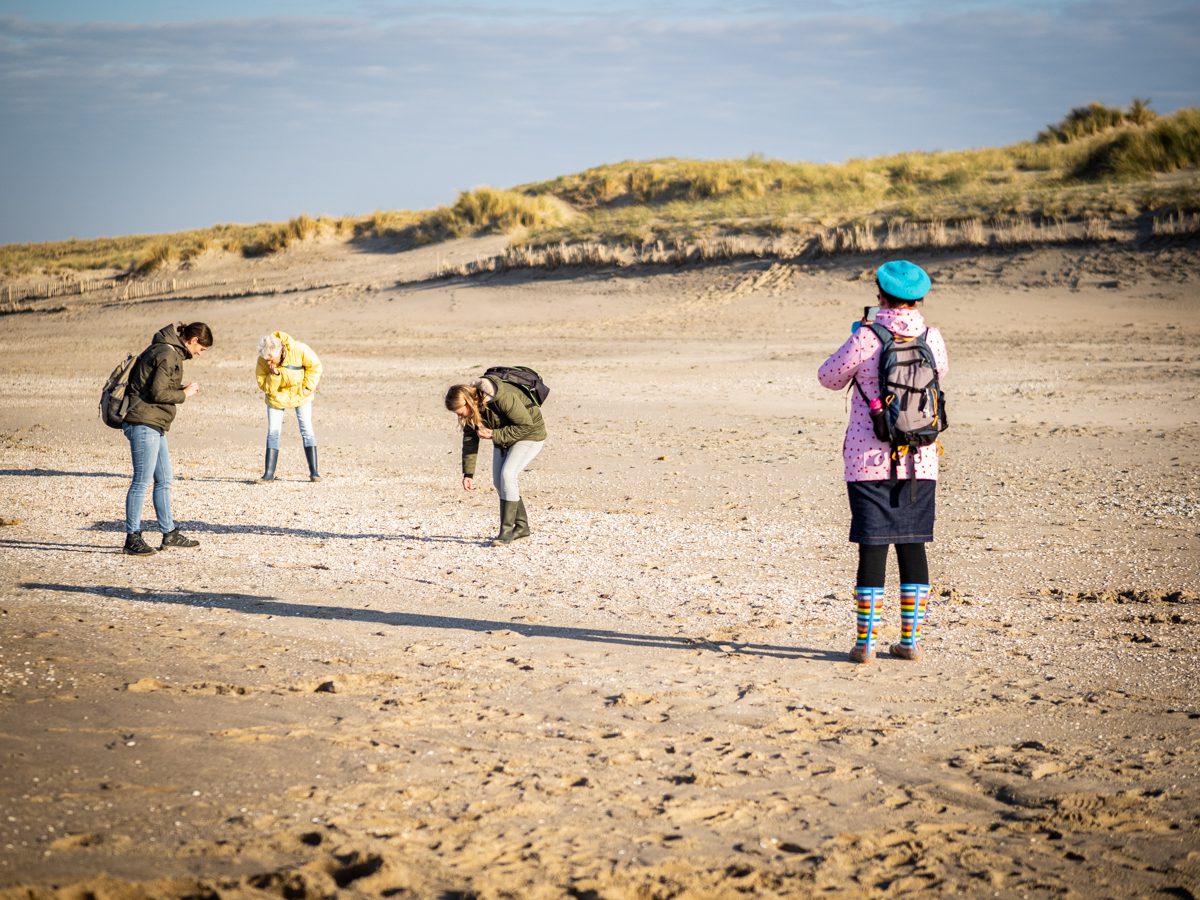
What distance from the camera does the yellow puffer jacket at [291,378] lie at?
12242 millimetres

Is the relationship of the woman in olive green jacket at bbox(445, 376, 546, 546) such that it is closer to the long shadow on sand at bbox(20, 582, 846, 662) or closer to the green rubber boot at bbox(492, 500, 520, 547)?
the green rubber boot at bbox(492, 500, 520, 547)

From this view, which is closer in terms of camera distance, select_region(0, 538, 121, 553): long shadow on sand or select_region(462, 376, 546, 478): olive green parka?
select_region(462, 376, 546, 478): olive green parka

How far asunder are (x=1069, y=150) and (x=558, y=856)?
134 feet

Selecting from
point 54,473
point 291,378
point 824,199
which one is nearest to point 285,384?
point 291,378

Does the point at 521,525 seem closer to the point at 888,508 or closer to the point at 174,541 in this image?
the point at 174,541

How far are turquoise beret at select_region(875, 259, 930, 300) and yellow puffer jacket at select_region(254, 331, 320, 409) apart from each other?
7655mm

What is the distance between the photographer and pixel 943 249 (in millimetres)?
28656

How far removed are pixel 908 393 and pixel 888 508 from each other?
1.95ft

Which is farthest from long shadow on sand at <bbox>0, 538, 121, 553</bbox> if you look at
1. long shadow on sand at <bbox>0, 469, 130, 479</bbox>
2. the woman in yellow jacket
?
long shadow on sand at <bbox>0, 469, 130, 479</bbox>

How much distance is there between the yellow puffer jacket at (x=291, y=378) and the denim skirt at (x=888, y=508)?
24.9ft

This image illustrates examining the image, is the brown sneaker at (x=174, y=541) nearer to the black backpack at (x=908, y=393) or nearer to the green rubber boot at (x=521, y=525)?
the green rubber boot at (x=521, y=525)

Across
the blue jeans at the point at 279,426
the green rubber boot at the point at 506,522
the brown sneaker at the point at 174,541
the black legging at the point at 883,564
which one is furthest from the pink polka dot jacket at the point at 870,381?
the blue jeans at the point at 279,426

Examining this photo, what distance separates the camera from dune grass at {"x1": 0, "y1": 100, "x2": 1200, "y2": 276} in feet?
97.9

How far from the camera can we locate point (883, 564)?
6055mm
